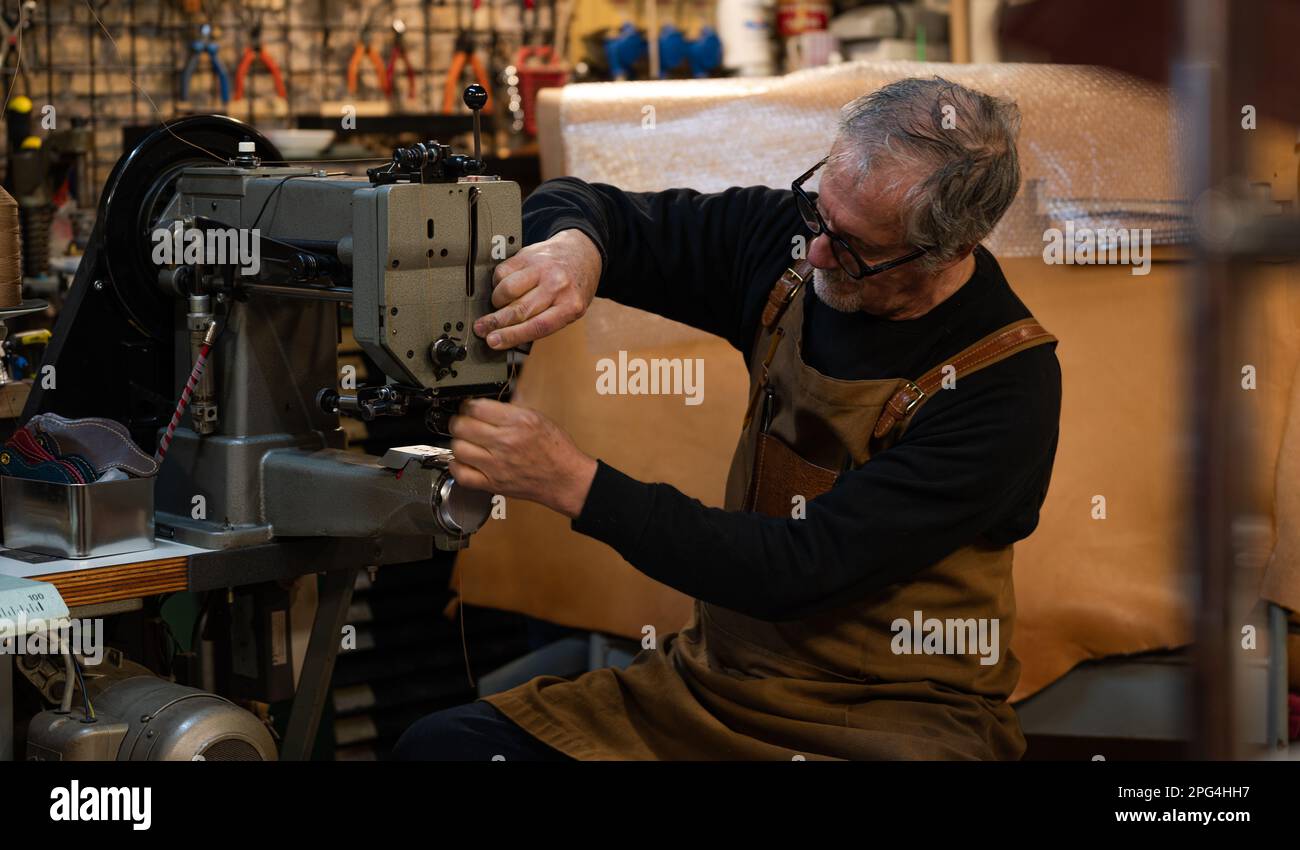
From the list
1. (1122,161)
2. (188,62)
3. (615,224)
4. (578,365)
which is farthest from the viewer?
(188,62)

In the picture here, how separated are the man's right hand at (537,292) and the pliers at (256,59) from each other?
107 inches

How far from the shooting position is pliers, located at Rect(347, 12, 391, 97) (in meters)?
4.73

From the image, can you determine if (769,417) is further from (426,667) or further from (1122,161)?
(426,667)

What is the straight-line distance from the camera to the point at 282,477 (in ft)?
6.82

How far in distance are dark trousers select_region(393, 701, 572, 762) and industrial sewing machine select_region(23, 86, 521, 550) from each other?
0.31 m

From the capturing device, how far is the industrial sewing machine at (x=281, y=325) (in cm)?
184

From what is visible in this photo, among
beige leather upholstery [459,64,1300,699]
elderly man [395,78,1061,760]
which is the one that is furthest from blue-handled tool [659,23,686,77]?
elderly man [395,78,1061,760]

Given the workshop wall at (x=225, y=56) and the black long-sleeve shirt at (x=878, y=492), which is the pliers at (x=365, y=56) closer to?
the workshop wall at (x=225, y=56)

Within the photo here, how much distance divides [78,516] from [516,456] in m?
0.58

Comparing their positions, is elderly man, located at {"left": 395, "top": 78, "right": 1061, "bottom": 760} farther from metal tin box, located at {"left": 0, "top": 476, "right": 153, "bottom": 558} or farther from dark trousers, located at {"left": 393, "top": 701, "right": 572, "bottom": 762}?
metal tin box, located at {"left": 0, "top": 476, "right": 153, "bottom": 558}

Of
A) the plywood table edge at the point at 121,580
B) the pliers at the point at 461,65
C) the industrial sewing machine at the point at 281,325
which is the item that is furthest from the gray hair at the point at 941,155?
the pliers at the point at 461,65

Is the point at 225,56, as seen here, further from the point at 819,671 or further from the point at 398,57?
the point at 819,671

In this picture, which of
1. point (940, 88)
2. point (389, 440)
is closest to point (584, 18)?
point (389, 440)

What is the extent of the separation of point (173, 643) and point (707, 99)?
157 centimetres
